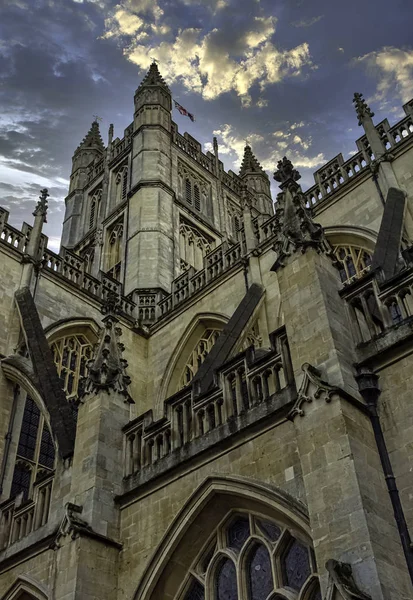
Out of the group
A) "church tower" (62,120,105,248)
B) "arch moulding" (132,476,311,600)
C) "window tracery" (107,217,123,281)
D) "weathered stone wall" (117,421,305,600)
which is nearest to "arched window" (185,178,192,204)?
"window tracery" (107,217,123,281)

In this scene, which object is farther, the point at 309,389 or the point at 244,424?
the point at 244,424

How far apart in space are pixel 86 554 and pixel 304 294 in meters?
4.53

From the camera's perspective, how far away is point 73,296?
57.9 feet

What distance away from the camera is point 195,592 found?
332 inches

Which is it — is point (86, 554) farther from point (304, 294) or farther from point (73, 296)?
point (73, 296)

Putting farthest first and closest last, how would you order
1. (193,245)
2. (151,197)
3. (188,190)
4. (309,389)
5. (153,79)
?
(153,79), (188,190), (193,245), (151,197), (309,389)

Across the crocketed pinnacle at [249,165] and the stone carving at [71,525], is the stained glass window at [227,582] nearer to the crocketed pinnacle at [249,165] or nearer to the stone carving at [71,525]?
the stone carving at [71,525]

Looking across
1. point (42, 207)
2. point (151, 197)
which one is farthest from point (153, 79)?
point (42, 207)

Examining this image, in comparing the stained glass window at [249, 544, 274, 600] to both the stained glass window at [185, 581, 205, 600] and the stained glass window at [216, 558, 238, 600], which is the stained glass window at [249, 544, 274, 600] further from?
the stained glass window at [185, 581, 205, 600]

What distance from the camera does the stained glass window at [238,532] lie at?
8133mm

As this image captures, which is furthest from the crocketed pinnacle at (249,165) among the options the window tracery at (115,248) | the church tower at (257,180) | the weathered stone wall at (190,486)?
the weathered stone wall at (190,486)

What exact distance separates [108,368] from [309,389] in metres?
4.42

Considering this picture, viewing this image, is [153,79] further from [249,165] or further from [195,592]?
[195,592]

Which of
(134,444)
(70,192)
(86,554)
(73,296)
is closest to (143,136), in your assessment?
(70,192)
